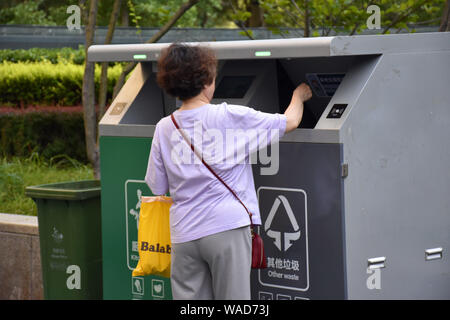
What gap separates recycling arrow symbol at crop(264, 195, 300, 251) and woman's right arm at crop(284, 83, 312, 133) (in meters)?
0.45

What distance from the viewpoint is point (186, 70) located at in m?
3.32

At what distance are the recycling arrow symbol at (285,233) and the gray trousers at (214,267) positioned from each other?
393 mm

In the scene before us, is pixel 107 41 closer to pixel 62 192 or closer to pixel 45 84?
pixel 62 192

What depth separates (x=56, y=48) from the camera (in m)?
13.3

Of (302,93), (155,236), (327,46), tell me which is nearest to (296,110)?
(302,93)

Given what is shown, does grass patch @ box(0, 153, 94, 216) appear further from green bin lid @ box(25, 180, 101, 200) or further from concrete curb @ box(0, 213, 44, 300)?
green bin lid @ box(25, 180, 101, 200)

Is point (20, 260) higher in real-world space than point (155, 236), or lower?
lower

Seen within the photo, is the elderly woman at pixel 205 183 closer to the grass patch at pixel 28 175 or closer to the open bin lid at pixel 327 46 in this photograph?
the open bin lid at pixel 327 46

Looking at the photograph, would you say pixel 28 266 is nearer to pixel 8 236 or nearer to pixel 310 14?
pixel 8 236

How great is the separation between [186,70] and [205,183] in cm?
50

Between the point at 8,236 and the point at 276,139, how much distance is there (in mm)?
3339

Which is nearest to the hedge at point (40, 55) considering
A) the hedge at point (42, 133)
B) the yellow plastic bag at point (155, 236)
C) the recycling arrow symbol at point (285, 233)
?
the hedge at point (42, 133)

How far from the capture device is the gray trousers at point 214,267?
333 centimetres
